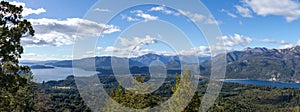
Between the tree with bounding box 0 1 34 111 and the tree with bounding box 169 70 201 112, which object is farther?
the tree with bounding box 169 70 201 112

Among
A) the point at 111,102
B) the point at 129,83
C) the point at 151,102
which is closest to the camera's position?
the point at 151,102

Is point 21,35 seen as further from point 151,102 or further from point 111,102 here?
point 111,102

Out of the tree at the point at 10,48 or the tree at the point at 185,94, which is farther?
the tree at the point at 185,94

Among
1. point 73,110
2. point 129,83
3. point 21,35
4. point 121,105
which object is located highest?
point 21,35

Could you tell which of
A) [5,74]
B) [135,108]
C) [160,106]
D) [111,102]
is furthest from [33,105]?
[5,74]

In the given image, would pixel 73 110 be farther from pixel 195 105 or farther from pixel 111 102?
pixel 195 105

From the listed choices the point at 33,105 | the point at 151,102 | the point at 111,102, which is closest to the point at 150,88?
the point at 151,102

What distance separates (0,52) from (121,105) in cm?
2227

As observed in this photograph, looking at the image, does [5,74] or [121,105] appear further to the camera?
[121,105]

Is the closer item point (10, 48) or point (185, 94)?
point (10, 48)

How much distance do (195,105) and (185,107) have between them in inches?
35.0

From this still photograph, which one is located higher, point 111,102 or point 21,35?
point 21,35

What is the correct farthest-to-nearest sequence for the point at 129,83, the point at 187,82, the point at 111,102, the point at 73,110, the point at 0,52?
1. the point at 73,110
2. the point at 111,102
3. the point at 129,83
4. the point at 187,82
5. the point at 0,52

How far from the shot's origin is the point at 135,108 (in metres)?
34.5
